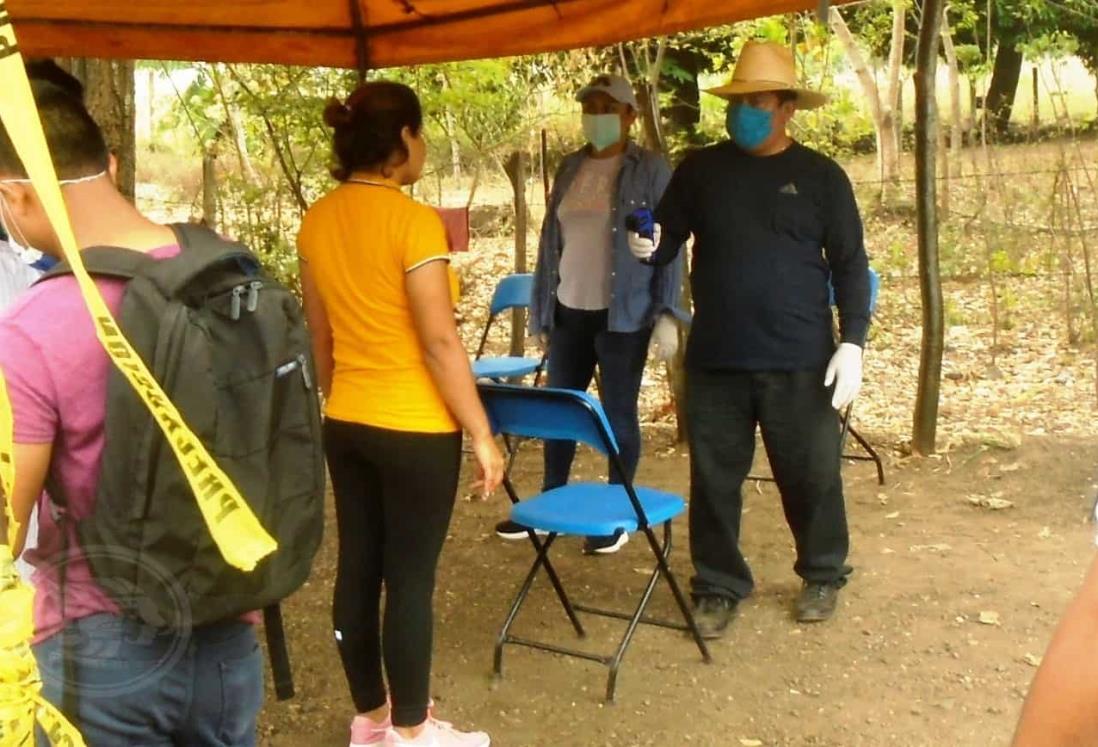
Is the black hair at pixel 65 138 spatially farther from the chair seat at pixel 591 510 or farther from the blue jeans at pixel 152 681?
the chair seat at pixel 591 510

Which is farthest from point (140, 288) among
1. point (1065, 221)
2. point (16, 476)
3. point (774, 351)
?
point (1065, 221)

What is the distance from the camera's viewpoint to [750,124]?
3.75 m

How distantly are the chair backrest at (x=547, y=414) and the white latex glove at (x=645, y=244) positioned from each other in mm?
1087

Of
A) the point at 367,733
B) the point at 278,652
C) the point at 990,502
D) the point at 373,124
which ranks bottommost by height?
the point at 990,502

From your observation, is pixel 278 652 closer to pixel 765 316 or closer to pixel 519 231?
pixel 765 316

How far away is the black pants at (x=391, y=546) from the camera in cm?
280

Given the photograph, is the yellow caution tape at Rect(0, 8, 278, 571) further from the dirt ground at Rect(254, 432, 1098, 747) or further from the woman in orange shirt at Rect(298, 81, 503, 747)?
the dirt ground at Rect(254, 432, 1098, 747)

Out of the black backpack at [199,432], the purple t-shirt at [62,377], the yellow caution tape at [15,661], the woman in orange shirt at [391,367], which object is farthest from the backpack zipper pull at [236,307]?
the woman in orange shirt at [391,367]

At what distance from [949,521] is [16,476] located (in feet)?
14.1

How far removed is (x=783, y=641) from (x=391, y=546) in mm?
1640

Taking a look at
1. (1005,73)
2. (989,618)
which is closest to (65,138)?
(989,618)

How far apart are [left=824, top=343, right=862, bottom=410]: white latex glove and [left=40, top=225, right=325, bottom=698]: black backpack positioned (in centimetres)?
232

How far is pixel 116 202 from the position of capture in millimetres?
1679

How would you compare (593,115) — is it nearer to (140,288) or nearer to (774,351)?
(774,351)
